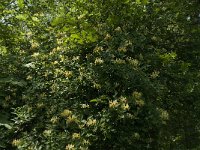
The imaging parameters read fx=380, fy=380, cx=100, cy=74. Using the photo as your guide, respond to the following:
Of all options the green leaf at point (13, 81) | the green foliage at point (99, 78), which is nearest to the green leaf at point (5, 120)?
the green foliage at point (99, 78)

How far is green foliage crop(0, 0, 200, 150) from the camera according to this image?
630 cm

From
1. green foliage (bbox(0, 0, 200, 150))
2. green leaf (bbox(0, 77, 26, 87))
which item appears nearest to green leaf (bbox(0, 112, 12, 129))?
green foliage (bbox(0, 0, 200, 150))

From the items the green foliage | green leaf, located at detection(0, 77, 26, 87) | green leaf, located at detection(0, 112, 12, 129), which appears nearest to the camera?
the green foliage

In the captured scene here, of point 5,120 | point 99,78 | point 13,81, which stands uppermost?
point 13,81

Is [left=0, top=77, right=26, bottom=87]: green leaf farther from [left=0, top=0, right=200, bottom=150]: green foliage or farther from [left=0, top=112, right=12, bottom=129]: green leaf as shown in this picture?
[left=0, top=112, right=12, bottom=129]: green leaf

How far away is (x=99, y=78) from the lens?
675cm

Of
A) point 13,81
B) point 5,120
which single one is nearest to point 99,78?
point 13,81

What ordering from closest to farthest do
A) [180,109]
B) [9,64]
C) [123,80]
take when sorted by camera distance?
[123,80], [9,64], [180,109]

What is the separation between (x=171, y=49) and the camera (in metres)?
8.84

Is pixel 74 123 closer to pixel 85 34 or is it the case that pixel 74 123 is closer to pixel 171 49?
pixel 85 34

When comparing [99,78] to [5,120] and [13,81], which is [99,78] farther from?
[5,120]

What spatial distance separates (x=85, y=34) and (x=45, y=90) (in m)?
1.30

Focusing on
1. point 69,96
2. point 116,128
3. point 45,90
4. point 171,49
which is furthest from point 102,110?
point 171,49

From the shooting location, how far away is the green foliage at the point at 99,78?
6.30 m
